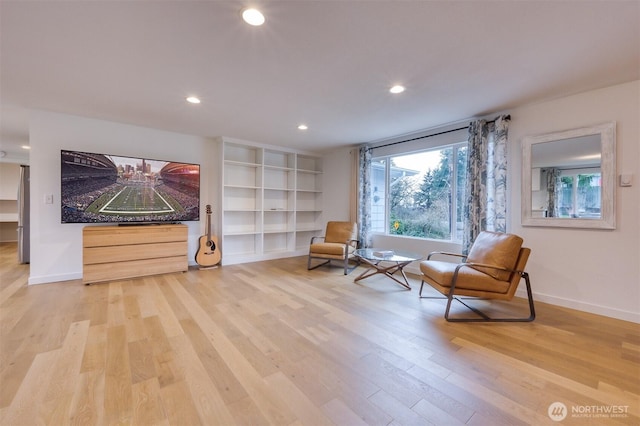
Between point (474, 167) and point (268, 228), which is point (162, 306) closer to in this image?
point (268, 228)

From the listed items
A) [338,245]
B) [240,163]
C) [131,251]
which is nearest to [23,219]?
[131,251]

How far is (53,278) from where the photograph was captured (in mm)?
3611

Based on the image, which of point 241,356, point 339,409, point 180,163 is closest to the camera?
point 339,409

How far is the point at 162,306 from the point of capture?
278 cm

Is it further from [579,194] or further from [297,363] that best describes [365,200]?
[297,363]

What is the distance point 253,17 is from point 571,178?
353cm

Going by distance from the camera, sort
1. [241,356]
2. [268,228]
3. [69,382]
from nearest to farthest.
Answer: [69,382], [241,356], [268,228]

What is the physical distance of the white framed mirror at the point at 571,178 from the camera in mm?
2652

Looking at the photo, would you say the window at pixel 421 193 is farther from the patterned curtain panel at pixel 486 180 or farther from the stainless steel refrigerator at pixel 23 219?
the stainless steel refrigerator at pixel 23 219

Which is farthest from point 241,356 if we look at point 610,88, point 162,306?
point 610,88

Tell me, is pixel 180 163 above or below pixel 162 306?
above

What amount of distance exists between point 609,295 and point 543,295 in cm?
53

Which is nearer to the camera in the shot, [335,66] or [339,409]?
[339,409]

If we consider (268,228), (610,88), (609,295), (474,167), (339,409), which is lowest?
(339,409)
